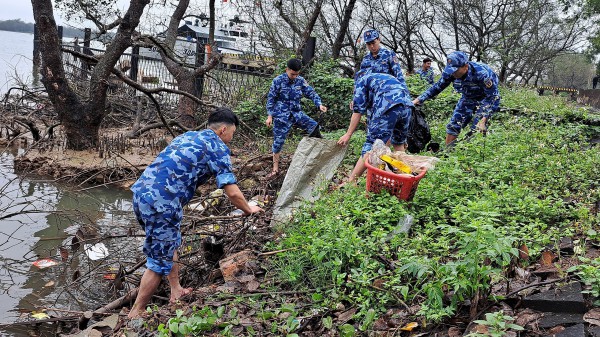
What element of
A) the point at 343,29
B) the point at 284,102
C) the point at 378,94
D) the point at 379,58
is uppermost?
the point at 343,29

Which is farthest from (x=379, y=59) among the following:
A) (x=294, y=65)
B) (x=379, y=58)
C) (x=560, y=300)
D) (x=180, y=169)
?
(x=560, y=300)

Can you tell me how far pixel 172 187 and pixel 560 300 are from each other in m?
2.89

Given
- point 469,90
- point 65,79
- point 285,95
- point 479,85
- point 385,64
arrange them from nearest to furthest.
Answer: point 479,85 → point 469,90 → point 285,95 → point 385,64 → point 65,79

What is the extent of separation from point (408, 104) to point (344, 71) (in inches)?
362

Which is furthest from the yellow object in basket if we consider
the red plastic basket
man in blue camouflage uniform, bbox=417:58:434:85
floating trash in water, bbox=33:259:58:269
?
man in blue camouflage uniform, bbox=417:58:434:85

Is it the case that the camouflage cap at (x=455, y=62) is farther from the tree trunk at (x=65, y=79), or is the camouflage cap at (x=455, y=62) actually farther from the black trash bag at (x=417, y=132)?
the tree trunk at (x=65, y=79)

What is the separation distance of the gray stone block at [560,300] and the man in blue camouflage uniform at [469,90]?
3.73m

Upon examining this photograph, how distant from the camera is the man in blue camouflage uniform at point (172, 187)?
172 inches

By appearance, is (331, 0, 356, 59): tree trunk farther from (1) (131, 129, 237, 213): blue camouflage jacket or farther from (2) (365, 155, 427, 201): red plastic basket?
(1) (131, 129, 237, 213): blue camouflage jacket

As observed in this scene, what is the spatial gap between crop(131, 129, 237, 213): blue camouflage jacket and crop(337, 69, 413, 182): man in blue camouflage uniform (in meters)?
2.07

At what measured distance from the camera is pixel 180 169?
439 centimetres

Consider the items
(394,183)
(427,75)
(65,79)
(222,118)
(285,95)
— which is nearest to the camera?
(222,118)

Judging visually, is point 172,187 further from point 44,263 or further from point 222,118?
point 44,263

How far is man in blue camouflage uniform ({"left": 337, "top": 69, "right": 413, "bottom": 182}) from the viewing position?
6117mm
